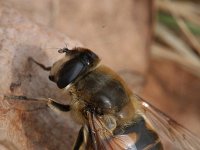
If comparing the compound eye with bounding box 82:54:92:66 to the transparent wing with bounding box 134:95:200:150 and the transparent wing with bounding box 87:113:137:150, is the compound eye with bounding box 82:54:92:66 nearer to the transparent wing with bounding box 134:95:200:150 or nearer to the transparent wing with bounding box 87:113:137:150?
the transparent wing with bounding box 87:113:137:150

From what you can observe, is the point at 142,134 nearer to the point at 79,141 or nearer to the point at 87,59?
the point at 79,141

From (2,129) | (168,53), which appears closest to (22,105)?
(2,129)

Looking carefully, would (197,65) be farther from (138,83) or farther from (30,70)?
(30,70)

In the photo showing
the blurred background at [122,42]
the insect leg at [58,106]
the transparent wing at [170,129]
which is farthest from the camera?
the transparent wing at [170,129]

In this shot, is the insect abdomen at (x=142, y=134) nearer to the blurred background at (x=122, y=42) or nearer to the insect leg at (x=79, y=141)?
the insect leg at (x=79, y=141)

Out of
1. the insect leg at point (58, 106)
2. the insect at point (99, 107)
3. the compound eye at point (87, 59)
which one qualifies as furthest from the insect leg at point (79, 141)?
the compound eye at point (87, 59)

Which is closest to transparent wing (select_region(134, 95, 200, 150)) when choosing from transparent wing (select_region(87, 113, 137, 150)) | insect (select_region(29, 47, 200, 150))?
insect (select_region(29, 47, 200, 150))

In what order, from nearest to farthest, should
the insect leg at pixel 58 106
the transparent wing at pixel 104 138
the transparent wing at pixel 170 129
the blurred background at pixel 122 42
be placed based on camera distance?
the transparent wing at pixel 104 138 < the insect leg at pixel 58 106 < the blurred background at pixel 122 42 < the transparent wing at pixel 170 129

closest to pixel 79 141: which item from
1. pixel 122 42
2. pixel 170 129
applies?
pixel 170 129

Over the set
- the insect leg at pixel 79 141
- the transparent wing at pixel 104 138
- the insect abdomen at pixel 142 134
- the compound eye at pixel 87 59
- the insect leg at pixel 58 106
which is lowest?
the insect leg at pixel 79 141
